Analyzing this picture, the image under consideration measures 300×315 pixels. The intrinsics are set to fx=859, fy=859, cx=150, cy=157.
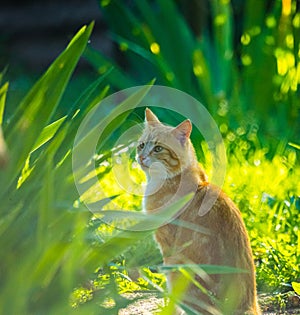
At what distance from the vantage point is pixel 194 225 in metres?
2.76

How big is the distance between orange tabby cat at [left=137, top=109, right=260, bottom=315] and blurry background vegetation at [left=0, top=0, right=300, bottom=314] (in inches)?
5.9

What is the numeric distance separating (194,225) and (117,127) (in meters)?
0.65

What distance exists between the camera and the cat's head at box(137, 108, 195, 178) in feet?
10.7

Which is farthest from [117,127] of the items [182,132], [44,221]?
[182,132]

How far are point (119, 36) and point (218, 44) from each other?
0.91 metres

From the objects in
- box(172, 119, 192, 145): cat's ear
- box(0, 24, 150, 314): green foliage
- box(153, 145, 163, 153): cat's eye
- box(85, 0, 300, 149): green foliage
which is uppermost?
box(0, 24, 150, 314): green foliage

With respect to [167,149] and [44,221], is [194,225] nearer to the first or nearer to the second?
[167,149]

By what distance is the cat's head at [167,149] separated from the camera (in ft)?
10.7

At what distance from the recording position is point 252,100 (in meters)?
5.30

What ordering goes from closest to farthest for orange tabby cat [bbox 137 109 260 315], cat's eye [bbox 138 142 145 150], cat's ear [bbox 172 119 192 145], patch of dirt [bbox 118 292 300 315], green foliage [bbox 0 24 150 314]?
green foliage [bbox 0 24 150 314] → orange tabby cat [bbox 137 109 260 315] → patch of dirt [bbox 118 292 300 315] → cat's ear [bbox 172 119 192 145] → cat's eye [bbox 138 142 145 150]

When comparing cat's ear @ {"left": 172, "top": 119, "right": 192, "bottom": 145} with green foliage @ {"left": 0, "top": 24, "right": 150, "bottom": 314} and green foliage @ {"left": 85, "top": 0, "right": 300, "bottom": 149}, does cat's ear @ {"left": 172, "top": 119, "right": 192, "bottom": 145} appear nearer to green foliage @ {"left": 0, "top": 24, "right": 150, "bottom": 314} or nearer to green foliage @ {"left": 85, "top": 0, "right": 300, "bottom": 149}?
green foliage @ {"left": 0, "top": 24, "right": 150, "bottom": 314}

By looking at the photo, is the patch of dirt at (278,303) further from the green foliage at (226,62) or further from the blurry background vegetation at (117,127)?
the green foliage at (226,62)

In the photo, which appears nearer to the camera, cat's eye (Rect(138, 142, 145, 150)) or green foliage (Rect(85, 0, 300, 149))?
cat's eye (Rect(138, 142, 145, 150))

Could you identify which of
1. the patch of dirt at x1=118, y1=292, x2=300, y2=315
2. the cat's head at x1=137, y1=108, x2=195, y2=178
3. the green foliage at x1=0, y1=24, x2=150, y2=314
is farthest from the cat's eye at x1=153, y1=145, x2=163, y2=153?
the green foliage at x1=0, y1=24, x2=150, y2=314
